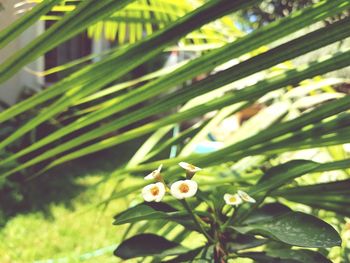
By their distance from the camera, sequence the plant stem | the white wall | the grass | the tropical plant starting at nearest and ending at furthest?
the tropical plant
the plant stem
the grass
the white wall

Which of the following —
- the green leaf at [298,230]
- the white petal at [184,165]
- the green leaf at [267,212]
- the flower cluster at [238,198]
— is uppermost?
the white petal at [184,165]

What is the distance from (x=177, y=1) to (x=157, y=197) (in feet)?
2.97

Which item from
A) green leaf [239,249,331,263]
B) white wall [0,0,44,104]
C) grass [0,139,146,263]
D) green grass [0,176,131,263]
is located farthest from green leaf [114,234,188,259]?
white wall [0,0,44,104]

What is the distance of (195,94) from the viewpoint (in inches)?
25.0

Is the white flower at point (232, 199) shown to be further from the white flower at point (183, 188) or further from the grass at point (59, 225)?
the grass at point (59, 225)

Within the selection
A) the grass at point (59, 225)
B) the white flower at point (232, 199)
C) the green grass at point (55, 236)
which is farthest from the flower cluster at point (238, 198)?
the green grass at point (55, 236)

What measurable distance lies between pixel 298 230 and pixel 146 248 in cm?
26

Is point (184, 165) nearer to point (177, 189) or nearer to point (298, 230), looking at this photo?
point (177, 189)

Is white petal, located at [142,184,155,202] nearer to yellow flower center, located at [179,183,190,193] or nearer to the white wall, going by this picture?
yellow flower center, located at [179,183,190,193]

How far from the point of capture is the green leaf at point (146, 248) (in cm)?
75

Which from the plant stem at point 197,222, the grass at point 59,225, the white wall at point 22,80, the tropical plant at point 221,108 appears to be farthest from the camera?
the white wall at point 22,80

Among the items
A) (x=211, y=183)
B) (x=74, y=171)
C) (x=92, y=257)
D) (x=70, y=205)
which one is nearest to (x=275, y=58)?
(x=211, y=183)

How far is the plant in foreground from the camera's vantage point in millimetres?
661

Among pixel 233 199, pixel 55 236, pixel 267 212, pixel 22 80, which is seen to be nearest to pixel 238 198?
pixel 233 199
